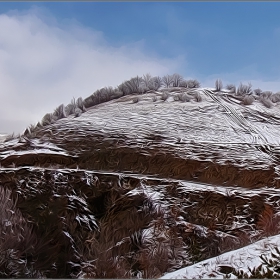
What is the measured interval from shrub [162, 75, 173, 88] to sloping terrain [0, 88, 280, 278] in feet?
2.24

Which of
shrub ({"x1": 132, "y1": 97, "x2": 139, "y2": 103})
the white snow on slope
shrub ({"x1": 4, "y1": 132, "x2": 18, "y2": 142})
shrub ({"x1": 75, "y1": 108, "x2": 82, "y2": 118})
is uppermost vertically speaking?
shrub ({"x1": 132, "y1": 97, "x2": 139, "y2": 103})

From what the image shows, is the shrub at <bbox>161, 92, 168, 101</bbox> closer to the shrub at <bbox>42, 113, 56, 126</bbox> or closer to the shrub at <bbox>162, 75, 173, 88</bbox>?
the shrub at <bbox>162, 75, 173, 88</bbox>

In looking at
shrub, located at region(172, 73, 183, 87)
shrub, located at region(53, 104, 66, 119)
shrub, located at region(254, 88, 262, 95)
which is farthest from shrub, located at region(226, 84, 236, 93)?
shrub, located at region(53, 104, 66, 119)

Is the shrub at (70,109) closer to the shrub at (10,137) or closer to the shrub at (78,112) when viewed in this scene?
the shrub at (78,112)

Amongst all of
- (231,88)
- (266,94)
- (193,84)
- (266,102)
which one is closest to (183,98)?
(193,84)

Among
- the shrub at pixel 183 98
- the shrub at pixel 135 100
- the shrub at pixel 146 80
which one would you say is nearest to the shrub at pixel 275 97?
the shrub at pixel 183 98

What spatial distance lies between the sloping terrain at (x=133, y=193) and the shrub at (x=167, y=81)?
26.9 inches

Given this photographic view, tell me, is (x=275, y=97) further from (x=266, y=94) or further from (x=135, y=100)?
(x=135, y=100)

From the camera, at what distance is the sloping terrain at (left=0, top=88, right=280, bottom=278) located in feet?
6.15

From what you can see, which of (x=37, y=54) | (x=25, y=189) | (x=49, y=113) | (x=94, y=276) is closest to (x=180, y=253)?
(x=94, y=276)

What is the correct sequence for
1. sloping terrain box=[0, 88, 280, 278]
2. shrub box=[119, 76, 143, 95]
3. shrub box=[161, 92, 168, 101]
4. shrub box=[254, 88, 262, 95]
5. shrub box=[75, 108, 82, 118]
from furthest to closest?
1. shrub box=[254, 88, 262, 95]
2. shrub box=[119, 76, 143, 95]
3. shrub box=[161, 92, 168, 101]
4. shrub box=[75, 108, 82, 118]
5. sloping terrain box=[0, 88, 280, 278]

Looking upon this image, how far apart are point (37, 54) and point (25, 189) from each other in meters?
1.15

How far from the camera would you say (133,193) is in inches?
85.6

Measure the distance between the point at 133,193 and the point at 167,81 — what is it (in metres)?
1.63
